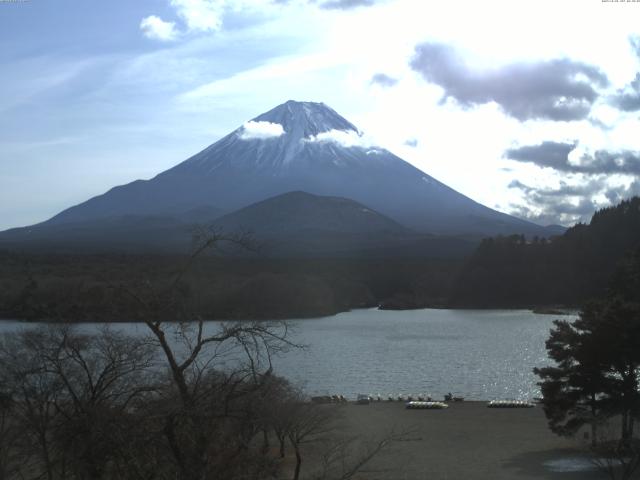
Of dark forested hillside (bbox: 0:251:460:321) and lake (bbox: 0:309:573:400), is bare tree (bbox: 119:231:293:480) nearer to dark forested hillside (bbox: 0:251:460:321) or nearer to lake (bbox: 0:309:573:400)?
lake (bbox: 0:309:573:400)

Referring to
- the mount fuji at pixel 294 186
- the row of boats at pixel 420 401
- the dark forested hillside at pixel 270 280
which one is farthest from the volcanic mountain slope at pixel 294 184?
the row of boats at pixel 420 401

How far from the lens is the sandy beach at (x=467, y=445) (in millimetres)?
12664

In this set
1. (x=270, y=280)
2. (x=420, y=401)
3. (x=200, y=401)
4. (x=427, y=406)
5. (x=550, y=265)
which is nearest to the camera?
(x=200, y=401)

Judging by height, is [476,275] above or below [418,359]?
above

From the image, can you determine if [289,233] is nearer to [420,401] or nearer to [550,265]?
[550,265]

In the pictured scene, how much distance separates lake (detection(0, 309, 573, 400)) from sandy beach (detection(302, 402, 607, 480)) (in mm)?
2197

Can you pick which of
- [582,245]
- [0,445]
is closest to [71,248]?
[582,245]

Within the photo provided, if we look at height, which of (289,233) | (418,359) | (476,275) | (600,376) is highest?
(289,233)

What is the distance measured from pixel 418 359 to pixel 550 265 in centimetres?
4380

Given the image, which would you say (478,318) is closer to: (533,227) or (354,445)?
(354,445)

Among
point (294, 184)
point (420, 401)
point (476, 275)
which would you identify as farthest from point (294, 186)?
point (420, 401)

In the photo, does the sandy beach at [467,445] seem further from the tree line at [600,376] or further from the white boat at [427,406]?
the tree line at [600,376]

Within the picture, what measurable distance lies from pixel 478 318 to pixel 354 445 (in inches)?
1744

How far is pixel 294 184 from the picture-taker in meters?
148
